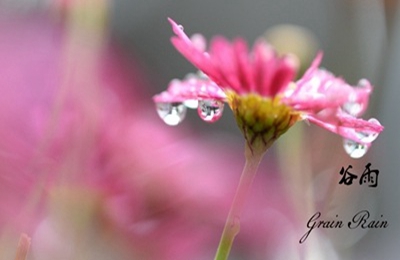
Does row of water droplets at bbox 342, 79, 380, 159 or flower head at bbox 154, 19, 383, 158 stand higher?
flower head at bbox 154, 19, 383, 158

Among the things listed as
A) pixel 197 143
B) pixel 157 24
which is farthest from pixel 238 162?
pixel 157 24

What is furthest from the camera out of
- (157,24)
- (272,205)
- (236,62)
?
(157,24)

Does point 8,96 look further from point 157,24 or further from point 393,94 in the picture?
point 157,24

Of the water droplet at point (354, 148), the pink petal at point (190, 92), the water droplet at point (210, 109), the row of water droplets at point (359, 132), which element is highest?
the pink petal at point (190, 92)

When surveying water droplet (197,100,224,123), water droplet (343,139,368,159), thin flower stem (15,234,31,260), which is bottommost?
water droplet (343,139,368,159)
